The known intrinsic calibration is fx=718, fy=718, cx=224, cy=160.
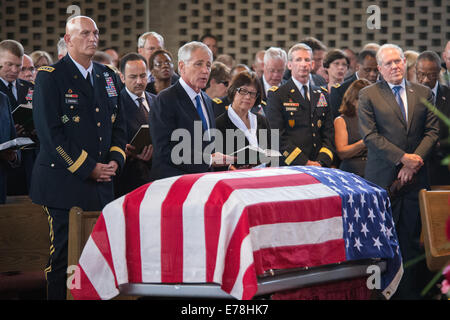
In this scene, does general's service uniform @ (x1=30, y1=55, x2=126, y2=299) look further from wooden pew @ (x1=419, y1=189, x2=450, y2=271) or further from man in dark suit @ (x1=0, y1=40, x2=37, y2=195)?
wooden pew @ (x1=419, y1=189, x2=450, y2=271)

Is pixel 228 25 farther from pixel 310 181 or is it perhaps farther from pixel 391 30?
pixel 310 181

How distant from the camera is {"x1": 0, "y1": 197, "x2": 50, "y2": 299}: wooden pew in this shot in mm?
3945

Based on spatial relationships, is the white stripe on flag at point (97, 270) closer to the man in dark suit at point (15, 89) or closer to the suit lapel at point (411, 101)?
the man in dark suit at point (15, 89)

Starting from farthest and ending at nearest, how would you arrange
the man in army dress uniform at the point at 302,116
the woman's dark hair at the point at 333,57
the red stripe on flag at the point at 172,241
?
the woman's dark hair at the point at 333,57 → the man in army dress uniform at the point at 302,116 → the red stripe on flag at the point at 172,241

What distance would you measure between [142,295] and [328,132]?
3158 millimetres

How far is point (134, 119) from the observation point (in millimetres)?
5652

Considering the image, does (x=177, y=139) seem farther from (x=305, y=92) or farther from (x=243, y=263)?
(x=305, y=92)

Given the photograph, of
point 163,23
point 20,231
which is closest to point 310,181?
point 20,231

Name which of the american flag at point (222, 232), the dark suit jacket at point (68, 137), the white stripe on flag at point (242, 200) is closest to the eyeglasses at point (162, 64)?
the dark suit jacket at point (68, 137)

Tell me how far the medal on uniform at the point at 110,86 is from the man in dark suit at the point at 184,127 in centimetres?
29

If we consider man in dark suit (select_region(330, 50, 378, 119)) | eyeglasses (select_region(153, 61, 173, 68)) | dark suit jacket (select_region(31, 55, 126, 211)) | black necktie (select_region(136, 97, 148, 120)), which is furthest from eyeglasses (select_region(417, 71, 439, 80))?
dark suit jacket (select_region(31, 55, 126, 211))

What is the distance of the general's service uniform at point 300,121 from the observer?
598 cm

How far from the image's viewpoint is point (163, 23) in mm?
10570

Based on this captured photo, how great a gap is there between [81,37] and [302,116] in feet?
7.50
